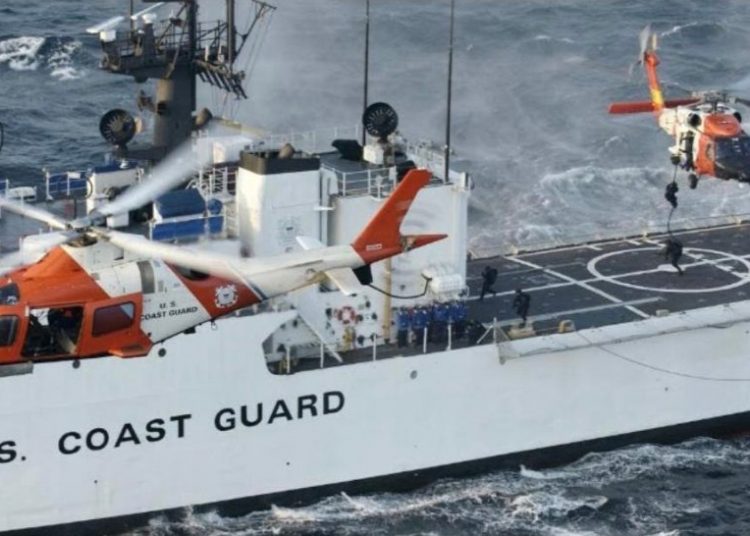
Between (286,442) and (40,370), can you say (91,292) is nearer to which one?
(40,370)

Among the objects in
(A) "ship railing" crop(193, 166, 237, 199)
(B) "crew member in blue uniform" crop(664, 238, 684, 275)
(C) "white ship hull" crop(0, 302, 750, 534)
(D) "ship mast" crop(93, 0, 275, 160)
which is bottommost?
(C) "white ship hull" crop(0, 302, 750, 534)

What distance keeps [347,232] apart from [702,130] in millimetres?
14288

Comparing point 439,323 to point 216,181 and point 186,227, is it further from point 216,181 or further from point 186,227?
point 186,227

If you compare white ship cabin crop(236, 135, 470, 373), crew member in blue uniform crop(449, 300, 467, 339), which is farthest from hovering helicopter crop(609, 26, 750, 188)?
crew member in blue uniform crop(449, 300, 467, 339)

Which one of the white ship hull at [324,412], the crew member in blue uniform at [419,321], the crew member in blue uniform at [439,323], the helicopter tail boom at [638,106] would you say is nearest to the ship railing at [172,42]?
the white ship hull at [324,412]

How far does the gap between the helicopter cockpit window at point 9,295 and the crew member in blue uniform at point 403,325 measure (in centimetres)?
1073

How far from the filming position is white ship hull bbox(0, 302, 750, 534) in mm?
36469

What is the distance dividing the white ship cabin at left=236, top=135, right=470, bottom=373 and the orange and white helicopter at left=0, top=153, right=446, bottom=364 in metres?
3.12

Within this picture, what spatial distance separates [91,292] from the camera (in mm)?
34219

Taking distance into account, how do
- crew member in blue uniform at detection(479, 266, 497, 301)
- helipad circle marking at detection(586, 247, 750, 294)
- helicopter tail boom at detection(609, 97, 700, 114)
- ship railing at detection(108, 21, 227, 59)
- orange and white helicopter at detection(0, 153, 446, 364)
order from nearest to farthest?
1. orange and white helicopter at detection(0, 153, 446, 364)
2. ship railing at detection(108, 21, 227, 59)
3. crew member in blue uniform at detection(479, 266, 497, 301)
4. helipad circle marking at detection(586, 247, 750, 294)
5. helicopter tail boom at detection(609, 97, 700, 114)

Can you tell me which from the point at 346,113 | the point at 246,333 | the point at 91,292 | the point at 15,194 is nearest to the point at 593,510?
the point at 246,333

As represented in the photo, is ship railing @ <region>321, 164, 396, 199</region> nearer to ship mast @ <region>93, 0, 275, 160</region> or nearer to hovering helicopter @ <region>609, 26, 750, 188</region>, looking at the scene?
ship mast @ <region>93, 0, 275, 160</region>

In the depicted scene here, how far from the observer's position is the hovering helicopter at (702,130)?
4794 centimetres

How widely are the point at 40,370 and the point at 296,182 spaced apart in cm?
814
